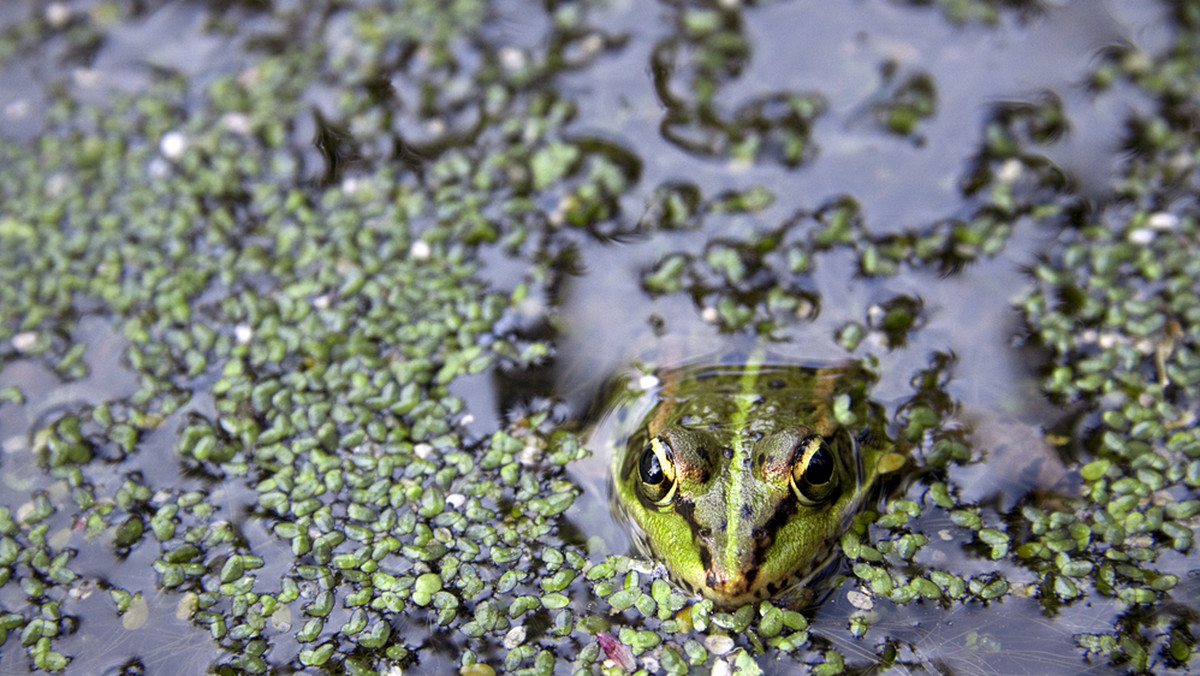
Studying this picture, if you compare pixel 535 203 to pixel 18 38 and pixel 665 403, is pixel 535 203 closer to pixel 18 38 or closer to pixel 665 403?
pixel 665 403

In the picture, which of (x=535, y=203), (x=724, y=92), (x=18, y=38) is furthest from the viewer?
(x=18, y=38)

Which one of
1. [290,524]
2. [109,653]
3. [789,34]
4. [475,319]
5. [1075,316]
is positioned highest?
[789,34]

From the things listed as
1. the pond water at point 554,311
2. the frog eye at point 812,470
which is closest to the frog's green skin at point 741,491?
the frog eye at point 812,470

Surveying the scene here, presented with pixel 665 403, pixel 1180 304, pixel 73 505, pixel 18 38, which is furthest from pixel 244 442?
pixel 1180 304

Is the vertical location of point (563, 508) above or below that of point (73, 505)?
above

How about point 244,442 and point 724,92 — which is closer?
point 244,442

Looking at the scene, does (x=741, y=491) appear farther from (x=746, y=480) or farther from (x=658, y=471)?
(x=658, y=471)

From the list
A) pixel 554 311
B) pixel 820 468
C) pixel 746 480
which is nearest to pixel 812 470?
pixel 820 468

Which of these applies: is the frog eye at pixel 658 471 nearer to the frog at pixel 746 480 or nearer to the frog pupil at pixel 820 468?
the frog at pixel 746 480

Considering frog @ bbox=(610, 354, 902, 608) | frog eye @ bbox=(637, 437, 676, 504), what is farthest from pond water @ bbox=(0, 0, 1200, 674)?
frog eye @ bbox=(637, 437, 676, 504)
